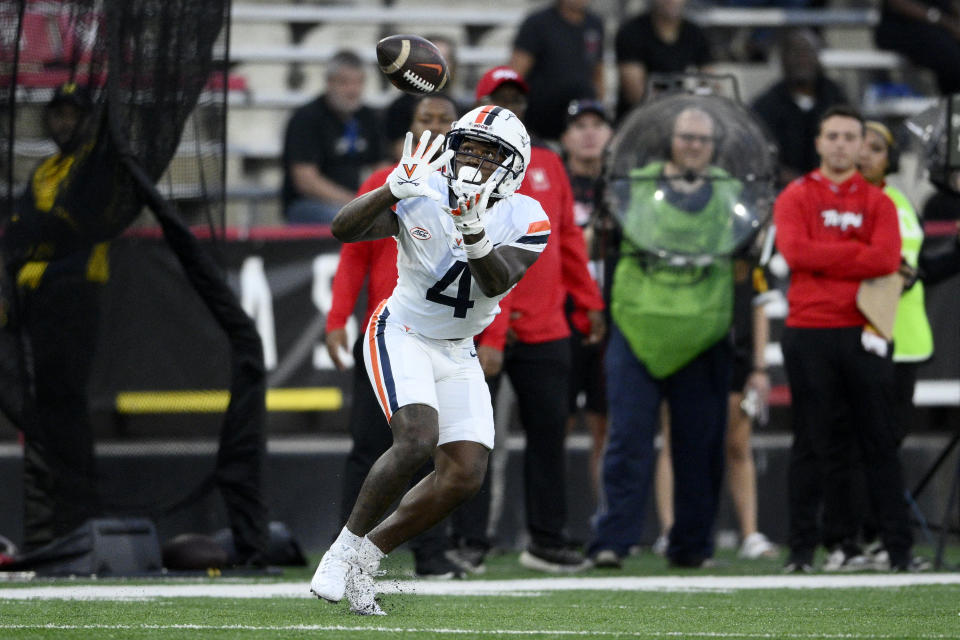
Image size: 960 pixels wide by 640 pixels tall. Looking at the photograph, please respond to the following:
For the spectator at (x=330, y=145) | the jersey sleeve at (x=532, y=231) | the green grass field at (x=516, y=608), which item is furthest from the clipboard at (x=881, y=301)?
the spectator at (x=330, y=145)

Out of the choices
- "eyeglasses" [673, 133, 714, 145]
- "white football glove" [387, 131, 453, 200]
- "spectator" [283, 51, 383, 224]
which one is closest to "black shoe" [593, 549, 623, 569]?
"eyeglasses" [673, 133, 714, 145]

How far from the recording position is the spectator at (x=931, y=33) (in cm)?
1258

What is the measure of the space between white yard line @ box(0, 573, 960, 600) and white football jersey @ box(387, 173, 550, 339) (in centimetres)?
120

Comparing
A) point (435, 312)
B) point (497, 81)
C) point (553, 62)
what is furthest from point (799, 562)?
point (553, 62)

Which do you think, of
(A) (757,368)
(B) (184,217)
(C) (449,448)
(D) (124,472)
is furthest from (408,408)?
(A) (757,368)

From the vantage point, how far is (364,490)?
5.35 meters

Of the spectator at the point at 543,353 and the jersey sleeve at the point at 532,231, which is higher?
the jersey sleeve at the point at 532,231

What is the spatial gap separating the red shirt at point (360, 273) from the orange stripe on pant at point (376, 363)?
120 centimetres

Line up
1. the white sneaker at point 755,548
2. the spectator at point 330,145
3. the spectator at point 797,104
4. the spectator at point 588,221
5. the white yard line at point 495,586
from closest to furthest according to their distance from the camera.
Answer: the white yard line at point 495,586, the white sneaker at point 755,548, the spectator at point 588,221, the spectator at point 330,145, the spectator at point 797,104

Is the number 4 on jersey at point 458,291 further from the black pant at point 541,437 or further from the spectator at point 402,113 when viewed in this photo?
the spectator at point 402,113

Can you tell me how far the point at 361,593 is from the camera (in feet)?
17.3

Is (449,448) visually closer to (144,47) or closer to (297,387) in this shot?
(144,47)

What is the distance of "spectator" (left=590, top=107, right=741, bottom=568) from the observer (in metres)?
7.84

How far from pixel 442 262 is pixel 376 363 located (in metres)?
0.42
